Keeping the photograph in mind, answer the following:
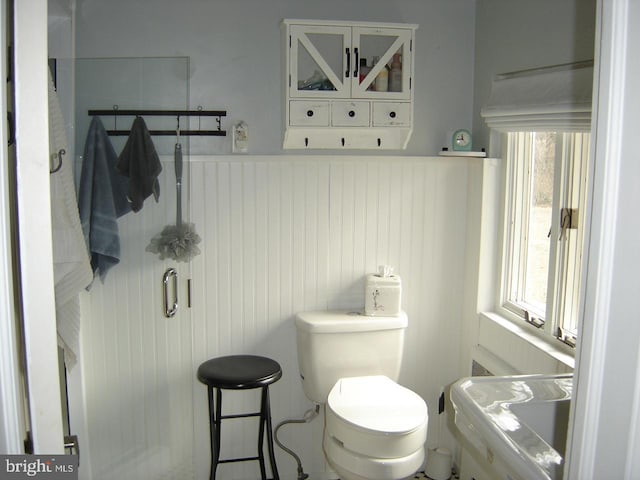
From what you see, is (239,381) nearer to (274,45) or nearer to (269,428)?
(269,428)

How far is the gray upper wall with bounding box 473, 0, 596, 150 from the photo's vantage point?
215 cm

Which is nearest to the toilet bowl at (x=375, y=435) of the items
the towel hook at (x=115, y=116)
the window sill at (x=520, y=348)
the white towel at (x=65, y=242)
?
the window sill at (x=520, y=348)

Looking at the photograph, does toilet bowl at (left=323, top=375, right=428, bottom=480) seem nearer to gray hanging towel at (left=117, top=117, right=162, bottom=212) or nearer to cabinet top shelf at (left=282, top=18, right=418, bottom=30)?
gray hanging towel at (left=117, top=117, right=162, bottom=212)

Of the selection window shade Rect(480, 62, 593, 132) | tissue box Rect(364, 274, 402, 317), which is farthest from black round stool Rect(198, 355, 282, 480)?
window shade Rect(480, 62, 593, 132)

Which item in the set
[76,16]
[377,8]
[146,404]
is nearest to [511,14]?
[377,8]

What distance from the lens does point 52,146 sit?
1842 mm

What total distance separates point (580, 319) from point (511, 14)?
2.03 meters

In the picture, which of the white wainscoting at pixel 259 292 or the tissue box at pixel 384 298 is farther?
the tissue box at pixel 384 298

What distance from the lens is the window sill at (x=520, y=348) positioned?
7.39ft

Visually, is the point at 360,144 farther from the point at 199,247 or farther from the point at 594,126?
the point at 594,126

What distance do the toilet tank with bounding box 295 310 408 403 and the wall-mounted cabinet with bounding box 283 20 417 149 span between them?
875 mm

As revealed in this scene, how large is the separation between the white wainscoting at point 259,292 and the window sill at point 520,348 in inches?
12.0

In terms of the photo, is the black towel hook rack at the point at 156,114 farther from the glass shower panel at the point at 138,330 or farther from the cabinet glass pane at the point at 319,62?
the cabinet glass pane at the point at 319,62

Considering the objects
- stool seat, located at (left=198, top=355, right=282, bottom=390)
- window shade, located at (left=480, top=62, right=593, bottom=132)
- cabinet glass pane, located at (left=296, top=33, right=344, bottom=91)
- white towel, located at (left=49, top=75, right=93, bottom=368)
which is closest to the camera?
white towel, located at (left=49, top=75, right=93, bottom=368)
